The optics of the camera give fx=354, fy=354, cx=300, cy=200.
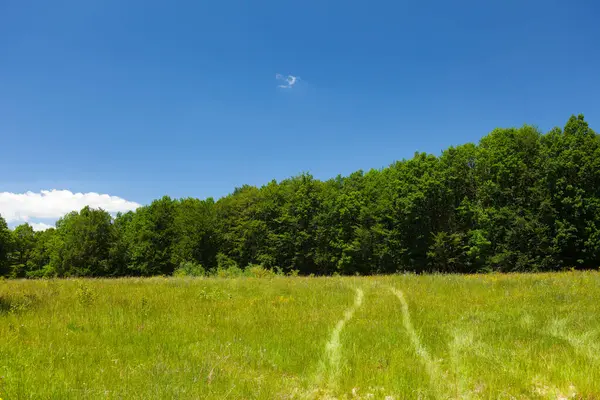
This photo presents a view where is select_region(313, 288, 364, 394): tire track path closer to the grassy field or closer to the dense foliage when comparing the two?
the grassy field

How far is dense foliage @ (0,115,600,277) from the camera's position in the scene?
40.2 meters

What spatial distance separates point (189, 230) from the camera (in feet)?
215

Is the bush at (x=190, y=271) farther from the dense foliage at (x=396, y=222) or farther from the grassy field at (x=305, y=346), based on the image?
the grassy field at (x=305, y=346)

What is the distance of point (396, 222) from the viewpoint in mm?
50031

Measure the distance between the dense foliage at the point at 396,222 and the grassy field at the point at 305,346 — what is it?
2309 centimetres

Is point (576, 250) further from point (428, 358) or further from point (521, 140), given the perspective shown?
point (428, 358)

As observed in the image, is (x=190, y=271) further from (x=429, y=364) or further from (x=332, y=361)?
(x=429, y=364)

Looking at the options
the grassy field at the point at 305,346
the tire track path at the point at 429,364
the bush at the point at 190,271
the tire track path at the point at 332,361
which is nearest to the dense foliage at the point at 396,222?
the bush at the point at 190,271

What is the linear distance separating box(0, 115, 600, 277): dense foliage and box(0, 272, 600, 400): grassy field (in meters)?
23.1

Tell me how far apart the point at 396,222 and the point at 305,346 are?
1753 inches

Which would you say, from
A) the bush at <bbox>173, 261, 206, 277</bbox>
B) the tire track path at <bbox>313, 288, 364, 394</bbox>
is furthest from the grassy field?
the bush at <bbox>173, 261, 206, 277</bbox>

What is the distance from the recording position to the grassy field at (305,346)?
548 centimetres

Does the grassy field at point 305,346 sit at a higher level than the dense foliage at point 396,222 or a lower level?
lower

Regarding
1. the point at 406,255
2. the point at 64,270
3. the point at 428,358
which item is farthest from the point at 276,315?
the point at 64,270
